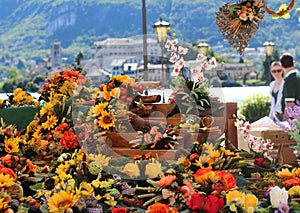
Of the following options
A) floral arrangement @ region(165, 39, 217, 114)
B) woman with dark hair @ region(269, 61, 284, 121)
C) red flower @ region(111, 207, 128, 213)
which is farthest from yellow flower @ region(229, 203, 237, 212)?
woman with dark hair @ region(269, 61, 284, 121)

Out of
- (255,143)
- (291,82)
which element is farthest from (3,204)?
(291,82)

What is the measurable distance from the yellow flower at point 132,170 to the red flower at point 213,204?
0.33 meters

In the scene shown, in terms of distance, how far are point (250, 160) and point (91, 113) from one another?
0.64m

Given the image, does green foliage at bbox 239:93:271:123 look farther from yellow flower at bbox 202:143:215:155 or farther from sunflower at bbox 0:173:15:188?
sunflower at bbox 0:173:15:188

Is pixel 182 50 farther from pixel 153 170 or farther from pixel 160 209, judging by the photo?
pixel 160 209

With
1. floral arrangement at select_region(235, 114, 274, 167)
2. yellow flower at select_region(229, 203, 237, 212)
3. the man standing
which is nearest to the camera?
yellow flower at select_region(229, 203, 237, 212)

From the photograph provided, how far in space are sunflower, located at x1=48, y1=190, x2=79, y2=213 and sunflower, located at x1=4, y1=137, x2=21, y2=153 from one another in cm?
59

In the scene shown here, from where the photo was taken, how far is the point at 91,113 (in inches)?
88.5

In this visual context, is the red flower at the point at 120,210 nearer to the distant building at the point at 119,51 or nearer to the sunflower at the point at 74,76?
the distant building at the point at 119,51

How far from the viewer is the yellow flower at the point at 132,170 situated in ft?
6.08

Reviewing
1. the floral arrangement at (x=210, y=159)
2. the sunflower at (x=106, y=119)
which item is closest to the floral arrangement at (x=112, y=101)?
the sunflower at (x=106, y=119)

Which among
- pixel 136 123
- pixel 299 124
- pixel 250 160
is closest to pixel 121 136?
pixel 136 123

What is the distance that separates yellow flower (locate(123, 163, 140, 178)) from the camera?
1854mm

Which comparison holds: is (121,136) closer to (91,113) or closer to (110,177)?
(91,113)
